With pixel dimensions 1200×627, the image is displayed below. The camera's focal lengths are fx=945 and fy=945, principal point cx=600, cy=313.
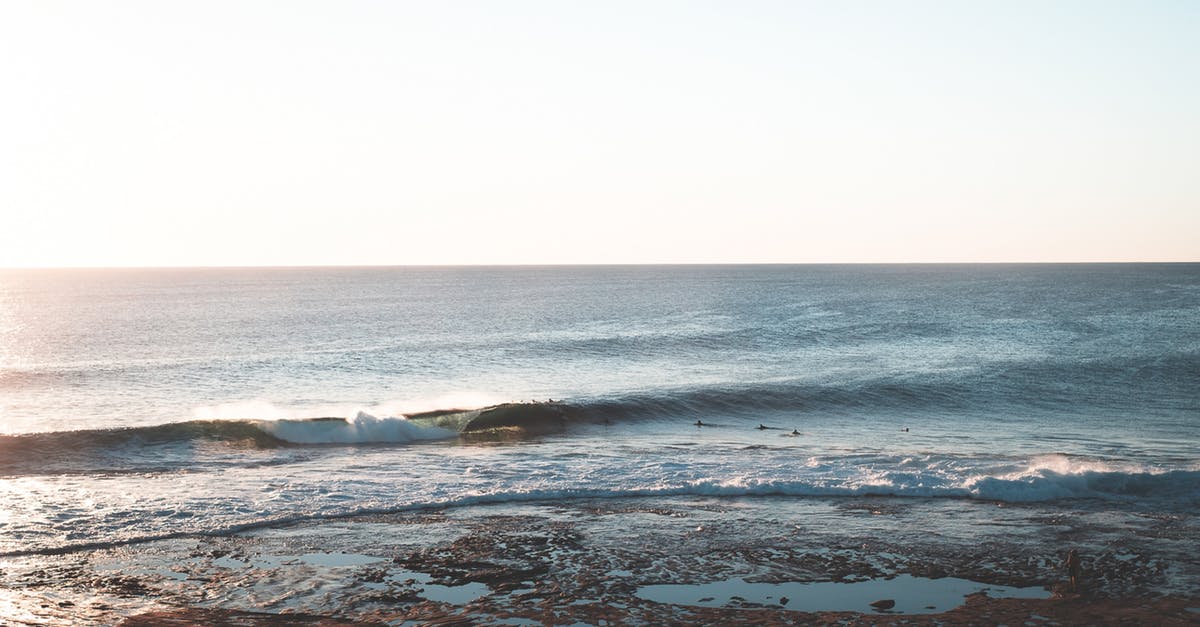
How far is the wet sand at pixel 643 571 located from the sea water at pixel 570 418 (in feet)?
6.72

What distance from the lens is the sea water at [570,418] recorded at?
2500cm

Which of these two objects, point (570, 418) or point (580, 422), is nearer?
point (580, 422)

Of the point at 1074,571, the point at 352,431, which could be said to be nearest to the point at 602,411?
the point at 352,431

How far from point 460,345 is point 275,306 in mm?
69962

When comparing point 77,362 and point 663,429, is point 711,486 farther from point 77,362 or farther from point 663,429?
point 77,362

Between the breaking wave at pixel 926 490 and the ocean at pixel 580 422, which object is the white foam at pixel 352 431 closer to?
the ocean at pixel 580 422

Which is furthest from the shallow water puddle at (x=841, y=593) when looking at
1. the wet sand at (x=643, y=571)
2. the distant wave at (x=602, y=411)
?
the distant wave at (x=602, y=411)

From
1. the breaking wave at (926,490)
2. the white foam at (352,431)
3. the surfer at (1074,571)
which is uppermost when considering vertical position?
the surfer at (1074,571)

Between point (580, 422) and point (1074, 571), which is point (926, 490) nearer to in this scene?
point (1074, 571)

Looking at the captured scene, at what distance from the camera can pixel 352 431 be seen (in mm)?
35906

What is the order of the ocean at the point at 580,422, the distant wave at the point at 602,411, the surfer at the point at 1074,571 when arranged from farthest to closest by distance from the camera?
the distant wave at the point at 602,411 → the ocean at the point at 580,422 → the surfer at the point at 1074,571

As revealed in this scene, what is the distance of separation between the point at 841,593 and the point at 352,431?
23.8 meters

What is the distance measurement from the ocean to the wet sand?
782mm

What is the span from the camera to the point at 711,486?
25.6 m
